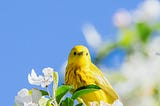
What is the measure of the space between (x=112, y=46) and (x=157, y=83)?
250 millimetres

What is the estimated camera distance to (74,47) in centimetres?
275

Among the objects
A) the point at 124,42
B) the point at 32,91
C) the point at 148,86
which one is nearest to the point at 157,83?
the point at 148,86

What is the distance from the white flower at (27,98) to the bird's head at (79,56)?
1.50m

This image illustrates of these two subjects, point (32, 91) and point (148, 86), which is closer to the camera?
point (32, 91)

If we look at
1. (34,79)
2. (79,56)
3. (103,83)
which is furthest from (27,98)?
(79,56)

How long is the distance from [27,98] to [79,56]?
5.18 ft

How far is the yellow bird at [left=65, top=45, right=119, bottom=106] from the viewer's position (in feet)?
7.98

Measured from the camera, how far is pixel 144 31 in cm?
252

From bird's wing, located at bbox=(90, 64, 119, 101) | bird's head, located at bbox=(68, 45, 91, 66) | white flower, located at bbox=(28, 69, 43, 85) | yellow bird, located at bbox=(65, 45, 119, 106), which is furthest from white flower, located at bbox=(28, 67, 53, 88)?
bird's head, located at bbox=(68, 45, 91, 66)

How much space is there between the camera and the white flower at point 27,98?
1.16m

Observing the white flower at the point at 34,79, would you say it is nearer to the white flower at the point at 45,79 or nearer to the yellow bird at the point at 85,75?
the white flower at the point at 45,79

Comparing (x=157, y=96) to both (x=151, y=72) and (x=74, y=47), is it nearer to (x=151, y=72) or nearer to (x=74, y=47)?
(x=151, y=72)

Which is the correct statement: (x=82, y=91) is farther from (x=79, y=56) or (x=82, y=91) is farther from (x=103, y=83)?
(x=79, y=56)

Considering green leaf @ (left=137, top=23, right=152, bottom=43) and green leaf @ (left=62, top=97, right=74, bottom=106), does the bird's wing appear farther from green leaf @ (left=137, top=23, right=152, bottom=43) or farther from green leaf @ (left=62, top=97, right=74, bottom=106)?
green leaf @ (left=62, top=97, right=74, bottom=106)
